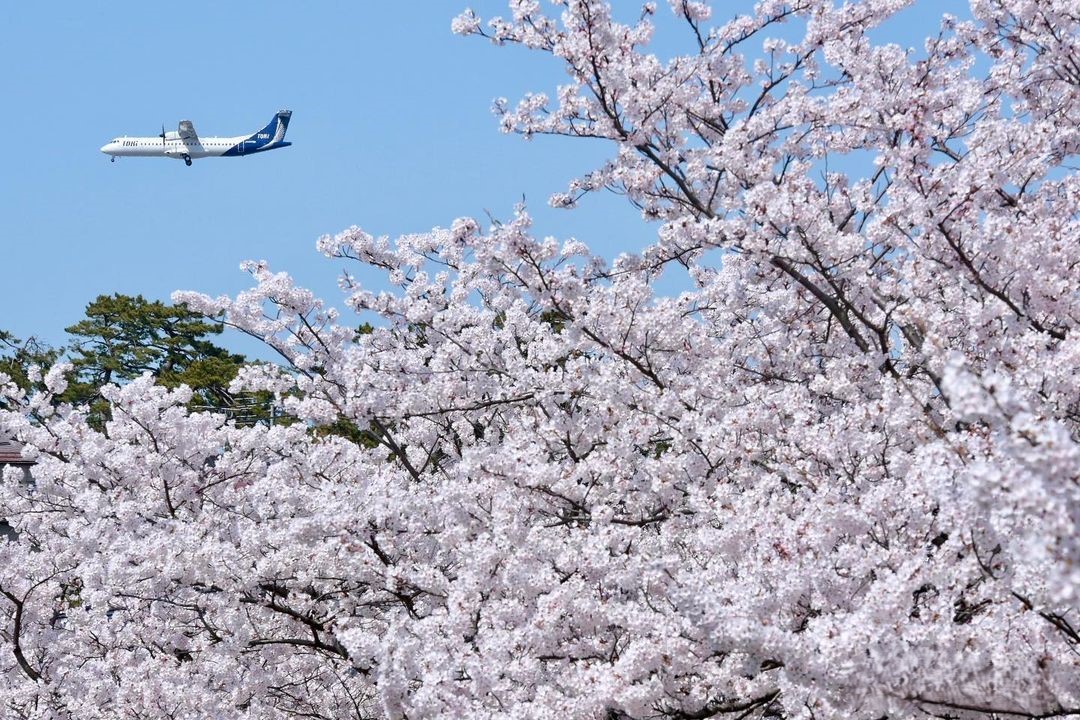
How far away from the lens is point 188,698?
9125mm

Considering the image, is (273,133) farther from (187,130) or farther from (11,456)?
(11,456)

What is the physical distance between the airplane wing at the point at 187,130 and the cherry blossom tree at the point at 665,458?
2503 inches

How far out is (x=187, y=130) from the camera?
72.3m

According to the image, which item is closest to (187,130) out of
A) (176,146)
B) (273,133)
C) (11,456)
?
(176,146)

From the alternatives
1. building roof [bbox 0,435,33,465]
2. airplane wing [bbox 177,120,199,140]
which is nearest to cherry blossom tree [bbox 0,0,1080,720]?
building roof [bbox 0,435,33,465]

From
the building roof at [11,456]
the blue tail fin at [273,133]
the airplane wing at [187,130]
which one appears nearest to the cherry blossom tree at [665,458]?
the building roof at [11,456]

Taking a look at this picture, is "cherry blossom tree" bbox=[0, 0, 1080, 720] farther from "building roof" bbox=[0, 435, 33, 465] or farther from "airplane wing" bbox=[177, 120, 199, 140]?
"airplane wing" bbox=[177, 120, 199, 140]

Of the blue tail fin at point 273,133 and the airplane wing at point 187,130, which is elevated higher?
the blue tail fin at point 273,133

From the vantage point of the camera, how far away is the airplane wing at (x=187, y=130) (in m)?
71.6

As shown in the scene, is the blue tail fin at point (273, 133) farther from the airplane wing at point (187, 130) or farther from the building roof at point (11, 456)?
the building roof at point (11, 456)

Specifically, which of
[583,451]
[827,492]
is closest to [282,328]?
[583,451]

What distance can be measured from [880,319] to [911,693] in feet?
12.7

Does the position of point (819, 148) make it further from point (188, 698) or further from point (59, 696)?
point (59, 696)

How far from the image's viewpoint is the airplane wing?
71.6 metres
